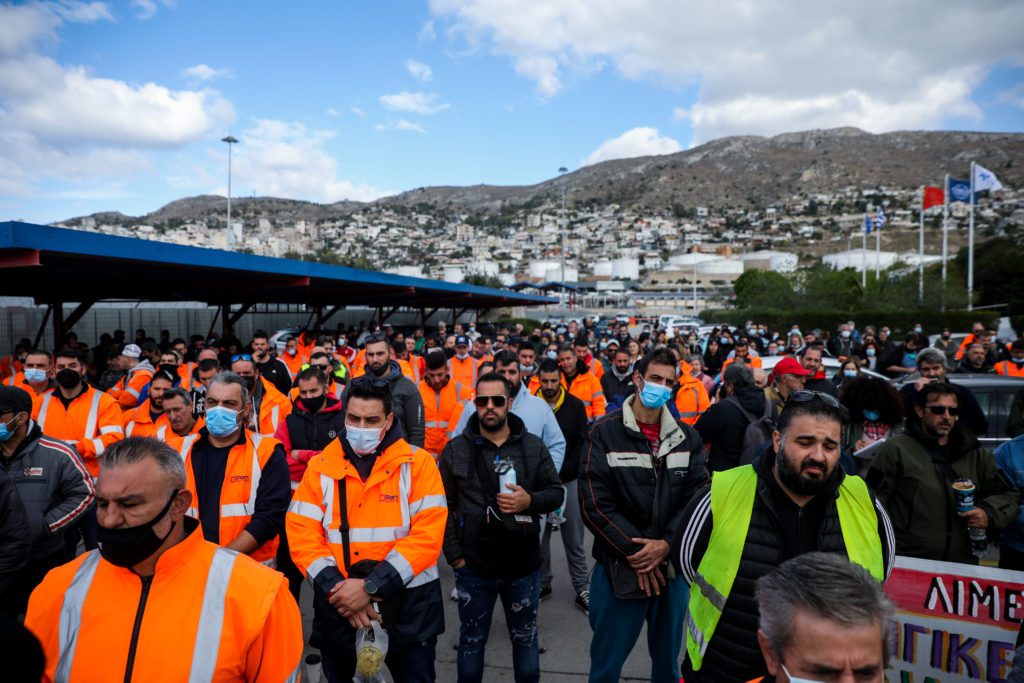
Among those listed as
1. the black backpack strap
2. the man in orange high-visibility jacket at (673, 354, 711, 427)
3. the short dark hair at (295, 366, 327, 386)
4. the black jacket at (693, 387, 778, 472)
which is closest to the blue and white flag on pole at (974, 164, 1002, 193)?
the man in orange high-visibility jacket at (673, 354, 711, 427)

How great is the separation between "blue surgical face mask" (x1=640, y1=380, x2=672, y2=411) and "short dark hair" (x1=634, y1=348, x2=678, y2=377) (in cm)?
12

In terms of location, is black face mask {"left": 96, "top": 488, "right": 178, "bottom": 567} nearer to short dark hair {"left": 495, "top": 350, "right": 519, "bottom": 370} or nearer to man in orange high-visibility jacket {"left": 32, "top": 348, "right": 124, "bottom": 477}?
man in orange high-visibility jacket {"left": 32, "top": 348, "right": 124, "bottom": 477}

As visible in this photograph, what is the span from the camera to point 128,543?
1.80 metres

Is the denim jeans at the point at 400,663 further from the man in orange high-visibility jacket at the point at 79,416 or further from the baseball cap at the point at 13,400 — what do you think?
the man in orange high-visibility jacket at the point at 79,416

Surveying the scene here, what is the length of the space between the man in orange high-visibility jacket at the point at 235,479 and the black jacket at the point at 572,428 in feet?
8.07

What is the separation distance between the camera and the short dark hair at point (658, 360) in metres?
Answer: 3.42

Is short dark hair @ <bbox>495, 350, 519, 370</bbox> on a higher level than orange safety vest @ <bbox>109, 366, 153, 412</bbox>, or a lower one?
higher

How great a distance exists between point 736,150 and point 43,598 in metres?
194

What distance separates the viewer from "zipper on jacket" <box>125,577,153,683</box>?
5.80 feet

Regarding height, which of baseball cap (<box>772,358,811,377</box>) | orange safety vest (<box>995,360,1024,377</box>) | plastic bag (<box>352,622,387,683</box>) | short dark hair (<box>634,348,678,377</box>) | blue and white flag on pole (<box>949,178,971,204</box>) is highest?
blue and white flag on pole (<box>949,178,971,204</box>)

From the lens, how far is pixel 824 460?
2338 millimetres

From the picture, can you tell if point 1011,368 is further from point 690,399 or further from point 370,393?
point 370,393

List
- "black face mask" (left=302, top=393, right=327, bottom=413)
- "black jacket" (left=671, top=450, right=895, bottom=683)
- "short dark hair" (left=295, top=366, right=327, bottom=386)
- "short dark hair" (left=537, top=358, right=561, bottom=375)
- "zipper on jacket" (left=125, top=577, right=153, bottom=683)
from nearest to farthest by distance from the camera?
"zipper on jacket" (left=125, top=577, right=153, bottom=683), "black jacket" (left=671, top=450, right=895, bottom=683), "short dark hair" (left=295, top=366, right=327, bottom=386), "black face mask" (left=302, top=393, right=327, bottom=413), "short dark hair" (left=537, top=358, right=561, bottom=375)

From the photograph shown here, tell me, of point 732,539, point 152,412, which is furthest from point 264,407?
point 732,539
